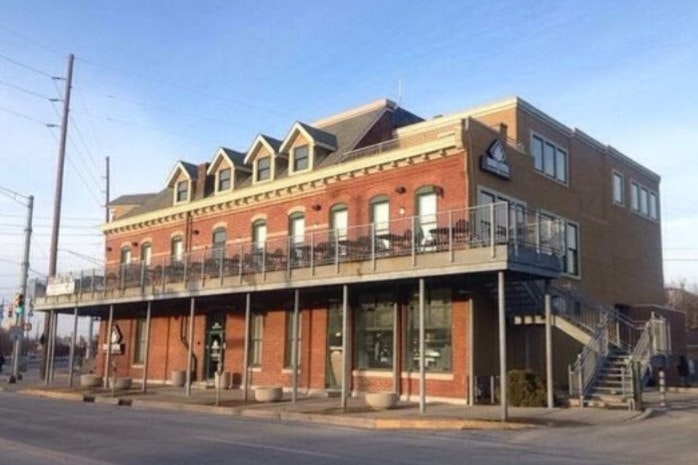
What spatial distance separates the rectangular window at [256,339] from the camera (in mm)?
30391

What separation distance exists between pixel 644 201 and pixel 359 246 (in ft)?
62.3

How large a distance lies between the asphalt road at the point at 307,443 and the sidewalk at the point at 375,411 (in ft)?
2.91

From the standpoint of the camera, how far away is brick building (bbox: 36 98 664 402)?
72.7ft

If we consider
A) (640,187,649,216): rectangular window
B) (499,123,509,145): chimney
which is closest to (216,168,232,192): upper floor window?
(499,123,509,145): chimney

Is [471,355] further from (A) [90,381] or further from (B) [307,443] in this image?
(A) [90,381]

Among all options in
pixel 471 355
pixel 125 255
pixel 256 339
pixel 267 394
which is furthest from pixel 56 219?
pixel 471 355

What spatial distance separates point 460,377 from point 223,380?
11.7 metres

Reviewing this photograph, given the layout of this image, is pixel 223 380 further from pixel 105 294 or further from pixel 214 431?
pixel 214 431

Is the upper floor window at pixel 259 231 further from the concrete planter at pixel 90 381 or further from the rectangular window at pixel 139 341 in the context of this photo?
the concrete planter at pixel 90 381

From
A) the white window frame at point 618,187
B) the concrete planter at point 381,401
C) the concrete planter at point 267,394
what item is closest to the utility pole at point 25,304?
the concrete planter at point 267,394

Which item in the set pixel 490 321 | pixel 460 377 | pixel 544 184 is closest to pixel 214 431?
pixel 460 377

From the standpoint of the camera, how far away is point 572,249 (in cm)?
2903

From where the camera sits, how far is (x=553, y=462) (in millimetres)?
11594

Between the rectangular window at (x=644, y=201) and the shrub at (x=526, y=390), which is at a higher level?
the rectangular window at (x=644, y=201)
